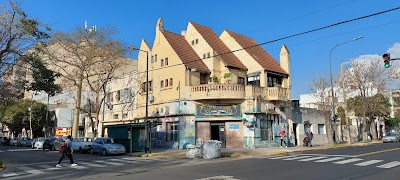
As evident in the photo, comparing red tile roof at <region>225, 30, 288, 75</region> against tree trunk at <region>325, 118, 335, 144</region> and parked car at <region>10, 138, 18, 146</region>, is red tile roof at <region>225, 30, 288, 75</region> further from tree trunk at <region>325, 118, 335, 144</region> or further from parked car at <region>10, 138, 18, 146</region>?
parked car at <region>10, 138, 18, 146</region>

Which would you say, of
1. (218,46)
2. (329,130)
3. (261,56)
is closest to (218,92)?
(218,46)

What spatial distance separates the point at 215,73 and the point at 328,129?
14.1 metres

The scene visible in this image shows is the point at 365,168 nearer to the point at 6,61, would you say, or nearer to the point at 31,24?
the point at 31,24

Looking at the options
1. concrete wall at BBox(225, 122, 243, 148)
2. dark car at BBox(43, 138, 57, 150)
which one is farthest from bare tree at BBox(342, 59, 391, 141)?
dark car at BBox(43, 138, 57, 150)

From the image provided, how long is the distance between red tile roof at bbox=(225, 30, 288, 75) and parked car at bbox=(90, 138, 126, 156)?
1646 centimetres

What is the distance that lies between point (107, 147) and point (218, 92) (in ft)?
35.1

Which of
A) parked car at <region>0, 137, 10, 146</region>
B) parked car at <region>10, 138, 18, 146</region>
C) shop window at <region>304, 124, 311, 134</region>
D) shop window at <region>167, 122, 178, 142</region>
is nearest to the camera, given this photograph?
shop window at <region>167, 122, 178, 142</region>

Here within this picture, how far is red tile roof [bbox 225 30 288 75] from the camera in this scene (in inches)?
1411

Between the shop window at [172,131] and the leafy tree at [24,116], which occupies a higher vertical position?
the leafy tree at [24,116]

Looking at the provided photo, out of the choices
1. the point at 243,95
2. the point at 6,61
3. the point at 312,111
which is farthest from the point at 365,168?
the point at 312,111

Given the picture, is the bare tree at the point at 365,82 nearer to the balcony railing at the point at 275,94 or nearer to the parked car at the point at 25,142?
the balcony railing at the point at 275,94

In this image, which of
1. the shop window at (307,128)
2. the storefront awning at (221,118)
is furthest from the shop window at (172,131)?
the shop window at (307,128)

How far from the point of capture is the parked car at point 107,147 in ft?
87.2

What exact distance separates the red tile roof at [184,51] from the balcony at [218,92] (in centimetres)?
281
